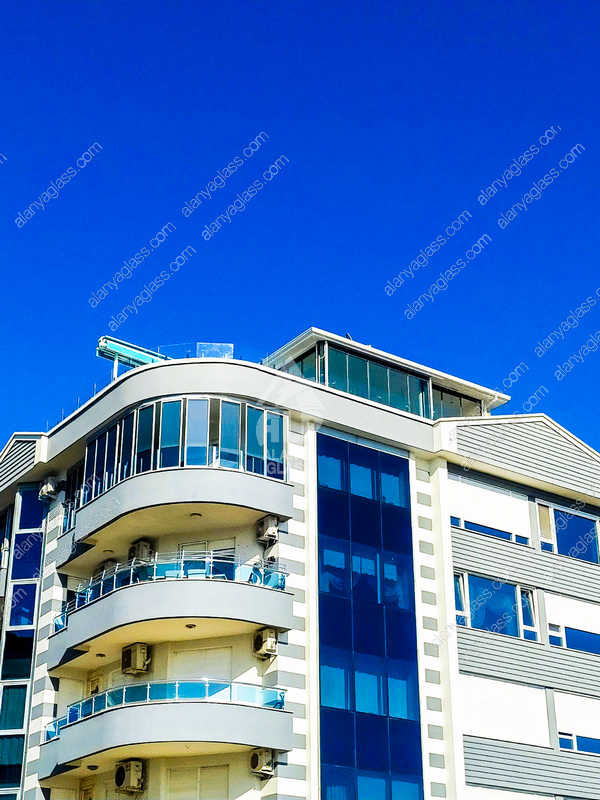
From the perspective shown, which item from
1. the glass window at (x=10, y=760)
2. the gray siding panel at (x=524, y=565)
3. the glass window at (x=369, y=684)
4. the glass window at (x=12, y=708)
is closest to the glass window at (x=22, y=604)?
the glass window at (x=12, y=708)

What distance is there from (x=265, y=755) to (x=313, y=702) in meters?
1.96

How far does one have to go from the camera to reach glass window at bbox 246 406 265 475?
33125 mm

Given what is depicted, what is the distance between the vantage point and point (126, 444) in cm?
3409

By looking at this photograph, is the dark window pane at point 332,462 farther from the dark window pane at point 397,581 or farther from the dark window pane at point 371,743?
the dark window pane at point 371,743

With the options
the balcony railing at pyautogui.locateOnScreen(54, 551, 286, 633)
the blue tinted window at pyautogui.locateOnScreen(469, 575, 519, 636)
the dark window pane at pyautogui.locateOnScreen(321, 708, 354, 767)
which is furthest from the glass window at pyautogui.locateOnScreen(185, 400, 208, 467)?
the blue tinted window at pyautogui.locateOnScreen(469, 575, 519, 636)

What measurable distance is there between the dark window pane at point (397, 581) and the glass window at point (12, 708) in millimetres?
11665

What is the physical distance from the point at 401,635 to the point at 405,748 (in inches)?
125

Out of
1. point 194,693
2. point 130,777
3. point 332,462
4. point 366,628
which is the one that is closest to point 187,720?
point 194,693

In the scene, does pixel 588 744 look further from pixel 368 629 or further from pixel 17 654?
pixel 17 654

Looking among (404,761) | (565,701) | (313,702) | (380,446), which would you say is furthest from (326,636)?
(565,701)

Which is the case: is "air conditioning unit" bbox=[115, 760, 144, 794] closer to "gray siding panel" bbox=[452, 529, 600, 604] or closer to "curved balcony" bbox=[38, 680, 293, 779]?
"curved balcony" bbox=[38, 680, 293, 779]

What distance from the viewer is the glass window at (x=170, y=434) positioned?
32750mm

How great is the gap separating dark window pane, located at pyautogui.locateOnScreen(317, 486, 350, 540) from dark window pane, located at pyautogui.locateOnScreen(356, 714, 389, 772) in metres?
5.20

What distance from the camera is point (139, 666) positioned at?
32.7 meters
